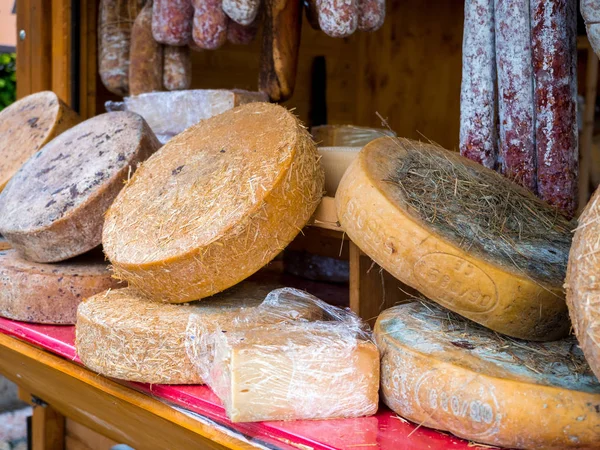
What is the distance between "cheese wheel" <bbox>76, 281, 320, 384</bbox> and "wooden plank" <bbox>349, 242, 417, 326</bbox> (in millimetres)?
228

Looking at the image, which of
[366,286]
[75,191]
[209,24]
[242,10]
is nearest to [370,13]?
[242,10]

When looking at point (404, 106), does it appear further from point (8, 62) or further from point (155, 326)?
point (8, 62)

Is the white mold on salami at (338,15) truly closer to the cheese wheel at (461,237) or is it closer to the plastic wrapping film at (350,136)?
the plastic wrapping film at (350,136)

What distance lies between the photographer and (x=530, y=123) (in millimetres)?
1987

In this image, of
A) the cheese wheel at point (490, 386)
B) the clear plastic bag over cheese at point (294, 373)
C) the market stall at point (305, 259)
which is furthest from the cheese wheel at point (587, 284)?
the clear plastic bag over cheese at point (294, 373)

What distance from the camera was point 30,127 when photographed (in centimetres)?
321

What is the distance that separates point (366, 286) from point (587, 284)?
0.99 m

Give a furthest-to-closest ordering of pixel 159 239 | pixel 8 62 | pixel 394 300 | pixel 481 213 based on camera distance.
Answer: pixel 8 62 → pixel 394 300 → pixel 159 239 → pixel 481 213

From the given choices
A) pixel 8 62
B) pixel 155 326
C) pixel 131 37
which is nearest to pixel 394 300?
pixel 155 326

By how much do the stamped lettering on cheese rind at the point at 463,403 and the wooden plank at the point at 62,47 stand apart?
9.29 ft

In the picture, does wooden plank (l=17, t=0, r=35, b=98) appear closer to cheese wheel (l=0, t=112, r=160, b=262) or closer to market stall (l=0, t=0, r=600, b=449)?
market stall (l=0, t=0, r=600, b=449)

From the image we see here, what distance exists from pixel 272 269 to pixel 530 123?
144 centimetres

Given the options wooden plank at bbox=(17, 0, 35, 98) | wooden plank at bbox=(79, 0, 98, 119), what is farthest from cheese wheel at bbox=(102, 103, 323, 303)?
wooden plank at bbox=(17, 0, 35, 98)

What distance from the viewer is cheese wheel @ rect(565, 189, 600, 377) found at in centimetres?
117
